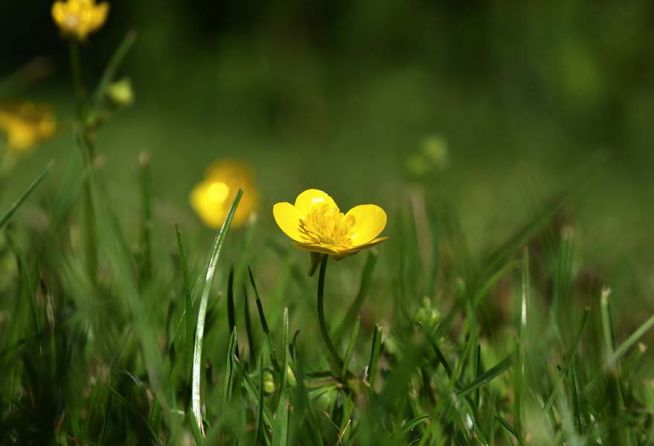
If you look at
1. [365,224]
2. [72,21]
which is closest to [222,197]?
[72,21]

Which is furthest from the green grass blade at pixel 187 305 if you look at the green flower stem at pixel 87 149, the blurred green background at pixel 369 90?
the blurred green background at pixel 369 90

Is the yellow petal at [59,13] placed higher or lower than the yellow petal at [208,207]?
higher

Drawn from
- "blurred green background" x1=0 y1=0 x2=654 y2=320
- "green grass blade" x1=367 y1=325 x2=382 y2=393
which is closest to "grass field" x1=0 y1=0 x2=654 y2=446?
"green grass blade" x1=367 y1=325 x2=382 y2=393

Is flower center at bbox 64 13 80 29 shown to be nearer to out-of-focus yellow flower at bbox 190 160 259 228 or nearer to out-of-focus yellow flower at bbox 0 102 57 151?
out-of-focus yellow flower at bbox 0 102 57 151

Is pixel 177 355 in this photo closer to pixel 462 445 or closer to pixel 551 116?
pixel 462 445

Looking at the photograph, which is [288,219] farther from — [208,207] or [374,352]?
[208,207]

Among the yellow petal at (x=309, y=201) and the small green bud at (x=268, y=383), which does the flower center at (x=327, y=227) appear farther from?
the small green bud at (x=268, y=383)
